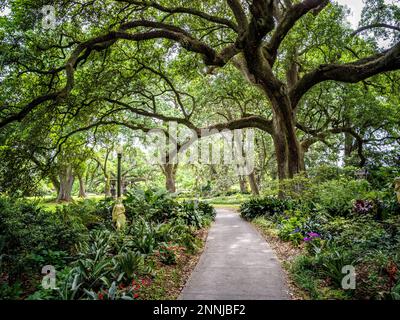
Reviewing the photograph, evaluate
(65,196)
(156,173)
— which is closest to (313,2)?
(65,196)

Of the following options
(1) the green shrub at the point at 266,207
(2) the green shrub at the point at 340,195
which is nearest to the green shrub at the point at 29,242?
(2) the green shrub at the point at 340,195

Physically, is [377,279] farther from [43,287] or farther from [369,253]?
[43,287]

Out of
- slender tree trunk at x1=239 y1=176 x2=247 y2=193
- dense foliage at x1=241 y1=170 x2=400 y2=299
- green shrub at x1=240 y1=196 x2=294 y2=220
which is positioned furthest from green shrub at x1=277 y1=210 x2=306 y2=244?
slender tree trunk at x1=239 y1=176 x2=247 y2=193

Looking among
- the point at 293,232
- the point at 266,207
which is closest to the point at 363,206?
the point at 293,232

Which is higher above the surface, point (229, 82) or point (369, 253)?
point (229, 82)

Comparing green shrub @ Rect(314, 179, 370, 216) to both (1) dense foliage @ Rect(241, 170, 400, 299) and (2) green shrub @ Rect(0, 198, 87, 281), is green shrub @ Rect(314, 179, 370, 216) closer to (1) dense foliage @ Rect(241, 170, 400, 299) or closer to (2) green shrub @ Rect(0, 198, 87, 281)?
(1) dense foliage @ Rect(241, 170, 400, 299)

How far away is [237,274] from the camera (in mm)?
5523

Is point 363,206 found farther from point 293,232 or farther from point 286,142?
point 286,142

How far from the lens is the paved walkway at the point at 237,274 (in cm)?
459

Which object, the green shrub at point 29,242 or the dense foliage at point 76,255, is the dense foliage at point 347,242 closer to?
the dense foliage at point 76,255

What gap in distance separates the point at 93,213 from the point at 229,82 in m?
10.8

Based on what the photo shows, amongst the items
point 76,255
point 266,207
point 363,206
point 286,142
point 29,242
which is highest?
point 286,142

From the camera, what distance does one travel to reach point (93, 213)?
9.84 m
